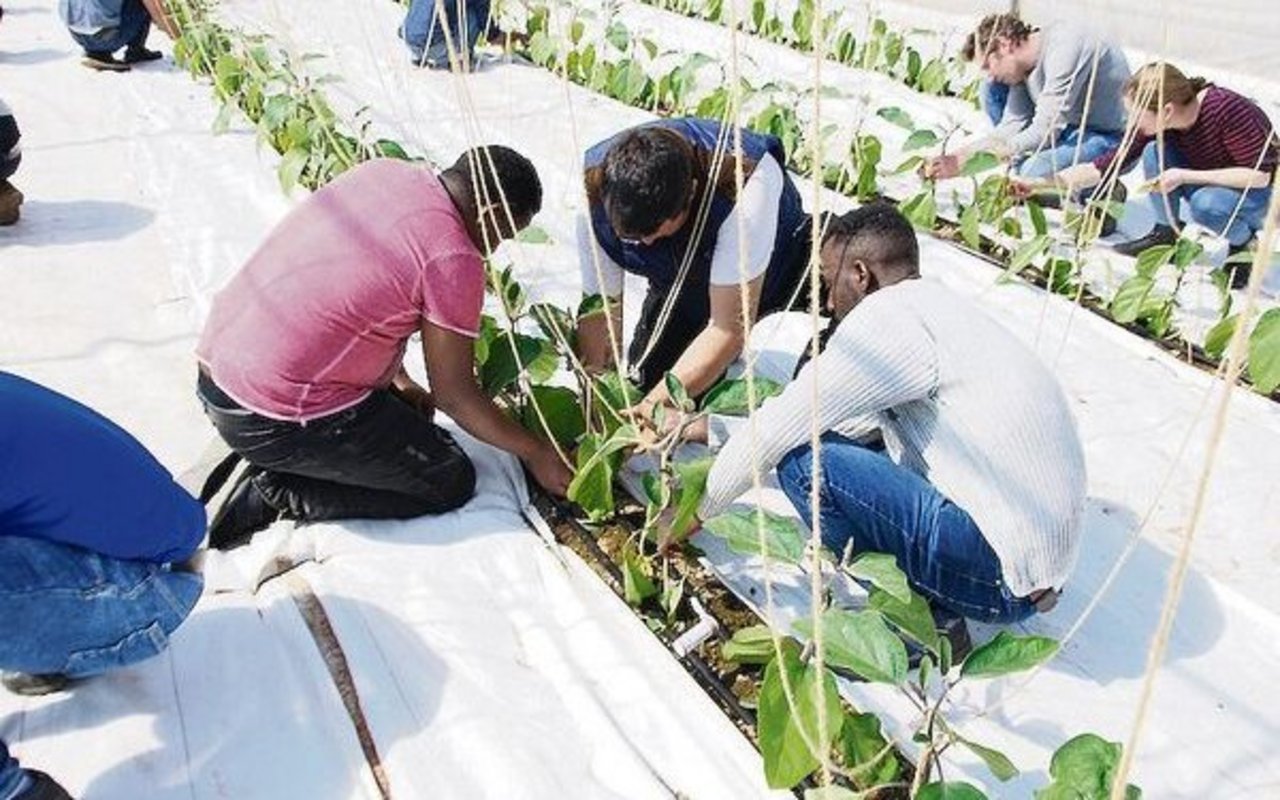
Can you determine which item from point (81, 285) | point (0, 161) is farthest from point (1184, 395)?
point (0, 161)

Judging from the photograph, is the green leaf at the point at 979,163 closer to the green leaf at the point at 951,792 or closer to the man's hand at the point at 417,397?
the man's hand at the point at 417,397

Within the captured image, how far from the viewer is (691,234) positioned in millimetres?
1512

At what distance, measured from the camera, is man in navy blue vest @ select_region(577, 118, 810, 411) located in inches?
51.6

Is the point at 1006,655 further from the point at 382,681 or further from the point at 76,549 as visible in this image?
the point at 76,549

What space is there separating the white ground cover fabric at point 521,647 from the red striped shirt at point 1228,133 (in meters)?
0.53

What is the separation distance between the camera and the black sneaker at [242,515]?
1.43 meters

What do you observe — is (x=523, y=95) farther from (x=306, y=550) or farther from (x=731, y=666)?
(x=731, y=666)

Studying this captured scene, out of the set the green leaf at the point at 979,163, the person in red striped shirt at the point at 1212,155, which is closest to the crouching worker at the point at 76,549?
the green leaf at the point at 979,163

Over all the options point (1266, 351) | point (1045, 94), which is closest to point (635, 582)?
point (1266, 351)

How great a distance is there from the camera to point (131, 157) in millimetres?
2785

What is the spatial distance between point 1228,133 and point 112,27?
138 inches

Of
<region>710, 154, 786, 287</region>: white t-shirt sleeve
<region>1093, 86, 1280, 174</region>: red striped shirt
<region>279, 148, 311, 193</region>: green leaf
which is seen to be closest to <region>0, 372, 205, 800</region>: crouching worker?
<region>710, 154, 786, 287</region>: white t-shirt sleeve

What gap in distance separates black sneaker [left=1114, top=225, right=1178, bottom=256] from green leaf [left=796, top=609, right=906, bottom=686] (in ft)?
6.02

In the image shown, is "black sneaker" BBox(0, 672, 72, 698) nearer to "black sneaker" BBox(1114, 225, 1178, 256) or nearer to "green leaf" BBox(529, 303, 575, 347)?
"green leaf" BBox(529, 303, 575, 347)
